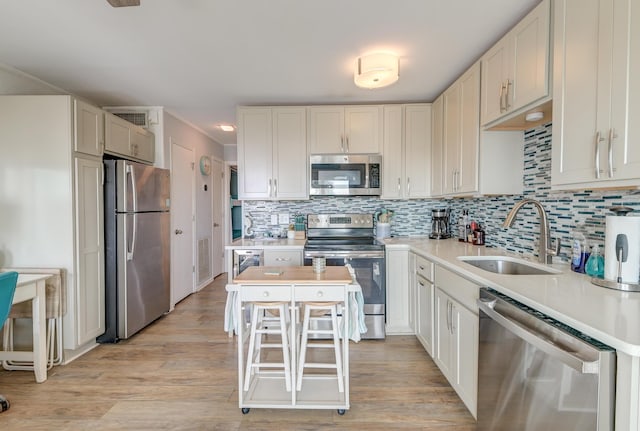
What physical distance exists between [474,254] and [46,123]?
11.2 feet

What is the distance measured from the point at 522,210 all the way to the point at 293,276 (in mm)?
1745

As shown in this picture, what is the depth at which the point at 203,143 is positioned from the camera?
4.94 meters

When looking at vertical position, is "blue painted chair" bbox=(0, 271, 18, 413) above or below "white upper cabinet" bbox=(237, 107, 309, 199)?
below

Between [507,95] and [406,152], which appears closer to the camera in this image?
[507,95]

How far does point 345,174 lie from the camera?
10.9 feet

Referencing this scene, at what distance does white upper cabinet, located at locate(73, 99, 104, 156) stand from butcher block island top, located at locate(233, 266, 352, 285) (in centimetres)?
180

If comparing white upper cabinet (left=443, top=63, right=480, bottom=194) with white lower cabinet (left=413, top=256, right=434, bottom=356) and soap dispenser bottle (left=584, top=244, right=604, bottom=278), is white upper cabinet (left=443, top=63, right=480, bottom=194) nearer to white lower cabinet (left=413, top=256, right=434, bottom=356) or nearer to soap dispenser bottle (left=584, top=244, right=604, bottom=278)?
white lower cabinet (left=413, top=256, right=434, bottom=356)

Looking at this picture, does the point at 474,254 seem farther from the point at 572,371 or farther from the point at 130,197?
the point at 130,197

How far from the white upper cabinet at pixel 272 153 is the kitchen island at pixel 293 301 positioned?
1496 millimetres

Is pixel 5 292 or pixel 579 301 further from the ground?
pixel 579 301

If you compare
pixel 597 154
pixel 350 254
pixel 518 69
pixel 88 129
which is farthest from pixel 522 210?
pixel 88 129

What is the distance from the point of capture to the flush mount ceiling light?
7.64 ft

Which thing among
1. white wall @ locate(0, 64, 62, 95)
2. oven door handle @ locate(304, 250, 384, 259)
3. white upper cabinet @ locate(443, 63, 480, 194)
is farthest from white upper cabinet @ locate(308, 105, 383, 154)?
white wall @ locate(0, 64, 62, 95)

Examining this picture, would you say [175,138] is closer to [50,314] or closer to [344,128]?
[344,128]
